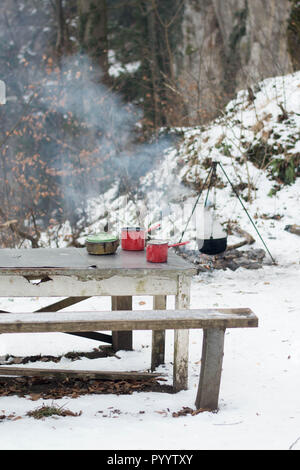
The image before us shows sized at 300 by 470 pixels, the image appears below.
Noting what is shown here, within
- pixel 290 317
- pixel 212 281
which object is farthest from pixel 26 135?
pixel 290 317

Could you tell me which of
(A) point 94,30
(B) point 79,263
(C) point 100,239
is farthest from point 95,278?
(A) point 94,30

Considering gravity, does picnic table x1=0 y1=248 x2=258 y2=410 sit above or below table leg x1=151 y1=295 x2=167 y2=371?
Result: above

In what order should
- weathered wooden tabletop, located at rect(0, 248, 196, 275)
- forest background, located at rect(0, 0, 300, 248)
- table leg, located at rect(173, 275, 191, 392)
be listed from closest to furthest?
weathered wooden tabletop, located at rect(0, 248, 196, 275) → table leg, located at rect(173, 275, 191, 392) → forest background, located at rect(0, 0, 300, 248)

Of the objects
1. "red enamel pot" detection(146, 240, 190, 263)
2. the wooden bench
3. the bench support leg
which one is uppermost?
"red enamel pot" detection(146, 240, 190, 263)

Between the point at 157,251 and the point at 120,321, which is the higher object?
the point at 157,251

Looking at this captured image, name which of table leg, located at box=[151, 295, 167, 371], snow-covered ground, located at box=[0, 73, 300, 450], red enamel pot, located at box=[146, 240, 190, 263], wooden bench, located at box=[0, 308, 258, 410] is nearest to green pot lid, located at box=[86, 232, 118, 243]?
red enamel pot, located at box=[146, 240, 190, 263]

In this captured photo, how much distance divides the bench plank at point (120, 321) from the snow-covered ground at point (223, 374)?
0.60 m

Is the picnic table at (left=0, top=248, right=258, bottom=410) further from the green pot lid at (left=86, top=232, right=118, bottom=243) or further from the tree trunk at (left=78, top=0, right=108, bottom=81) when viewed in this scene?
the tree trunk at (left=78, top=0, right=108, bottom=81)

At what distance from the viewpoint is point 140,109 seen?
44.7 feet

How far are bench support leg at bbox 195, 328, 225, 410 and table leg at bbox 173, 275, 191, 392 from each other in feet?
1.03

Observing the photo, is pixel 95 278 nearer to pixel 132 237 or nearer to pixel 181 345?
pixel 132 237

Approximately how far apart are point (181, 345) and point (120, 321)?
2.44 feet

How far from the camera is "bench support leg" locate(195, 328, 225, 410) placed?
2.86 m

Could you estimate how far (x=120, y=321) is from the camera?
2.69 metres
